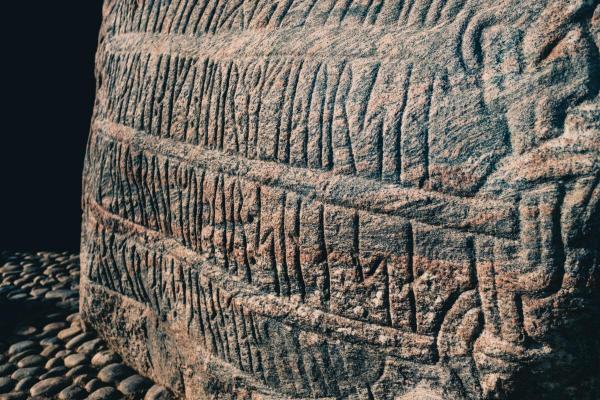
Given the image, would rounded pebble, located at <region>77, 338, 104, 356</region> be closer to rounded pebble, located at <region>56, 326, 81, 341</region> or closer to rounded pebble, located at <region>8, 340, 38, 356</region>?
rounded pebble, located at <region>56, 326, 81, 341</region>

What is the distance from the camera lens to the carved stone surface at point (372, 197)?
1663 millimetres

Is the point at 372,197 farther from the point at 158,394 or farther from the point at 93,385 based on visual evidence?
the point at 93,385

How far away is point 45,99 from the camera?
6500 millimetres

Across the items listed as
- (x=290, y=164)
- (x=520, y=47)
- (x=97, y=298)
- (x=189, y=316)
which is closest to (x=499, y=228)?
(x=520, y=47)

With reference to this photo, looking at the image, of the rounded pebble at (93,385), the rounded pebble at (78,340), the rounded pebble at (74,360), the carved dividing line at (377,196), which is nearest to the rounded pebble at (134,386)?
the rounded pebble at (93,385)

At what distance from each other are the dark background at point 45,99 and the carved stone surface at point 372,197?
12.7 feet

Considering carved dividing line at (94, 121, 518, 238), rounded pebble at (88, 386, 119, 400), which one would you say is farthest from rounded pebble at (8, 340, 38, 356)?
carved dividing line at (94, 121, 518, 238)

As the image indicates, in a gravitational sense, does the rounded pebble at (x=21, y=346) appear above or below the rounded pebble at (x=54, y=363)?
below

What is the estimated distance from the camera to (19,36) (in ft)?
21.1

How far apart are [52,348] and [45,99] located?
147 inches

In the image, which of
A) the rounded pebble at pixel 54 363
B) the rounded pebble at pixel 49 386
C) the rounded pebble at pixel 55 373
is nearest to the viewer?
the rounded pebble at pixel 49 386

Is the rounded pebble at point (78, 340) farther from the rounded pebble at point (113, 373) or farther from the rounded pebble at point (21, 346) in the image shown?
the rounded pebble at point (113, 373)

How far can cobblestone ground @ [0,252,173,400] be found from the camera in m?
3.02

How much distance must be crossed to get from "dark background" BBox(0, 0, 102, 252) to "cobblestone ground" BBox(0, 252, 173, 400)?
1.79 metres
